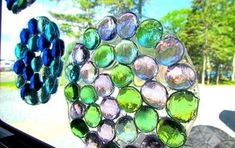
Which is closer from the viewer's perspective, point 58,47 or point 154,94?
point 154,94

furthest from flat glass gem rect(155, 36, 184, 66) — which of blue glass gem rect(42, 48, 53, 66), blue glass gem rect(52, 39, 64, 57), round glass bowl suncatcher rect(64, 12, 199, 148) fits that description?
blue glass gem rect(42, 48, 53, 66)

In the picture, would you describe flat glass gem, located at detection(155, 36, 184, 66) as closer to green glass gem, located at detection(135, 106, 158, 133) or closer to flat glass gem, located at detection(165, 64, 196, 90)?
flat glass gem, located at detection(165, 64, 196, 90)

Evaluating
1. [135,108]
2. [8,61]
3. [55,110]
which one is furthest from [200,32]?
[8,61]

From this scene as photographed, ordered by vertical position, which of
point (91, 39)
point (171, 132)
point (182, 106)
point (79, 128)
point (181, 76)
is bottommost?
point (79, 128)

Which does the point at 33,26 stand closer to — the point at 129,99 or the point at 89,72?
the point at 89,72

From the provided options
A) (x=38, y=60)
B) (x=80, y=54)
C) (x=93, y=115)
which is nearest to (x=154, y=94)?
(x=93, y=115)

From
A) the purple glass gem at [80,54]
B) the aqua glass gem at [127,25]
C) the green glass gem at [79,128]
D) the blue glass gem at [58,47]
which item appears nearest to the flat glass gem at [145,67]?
the aqua glass gem at [127,25]

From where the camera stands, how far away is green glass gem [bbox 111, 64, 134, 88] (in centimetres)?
185

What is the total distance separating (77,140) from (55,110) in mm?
276

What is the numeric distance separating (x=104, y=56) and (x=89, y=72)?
14 centimetres

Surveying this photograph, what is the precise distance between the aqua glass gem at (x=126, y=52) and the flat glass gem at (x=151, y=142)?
1.12ft

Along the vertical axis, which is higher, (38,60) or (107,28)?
(107,28)

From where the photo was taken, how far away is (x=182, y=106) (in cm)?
163

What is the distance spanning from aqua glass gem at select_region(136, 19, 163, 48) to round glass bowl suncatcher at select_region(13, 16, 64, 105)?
2.10 ft
